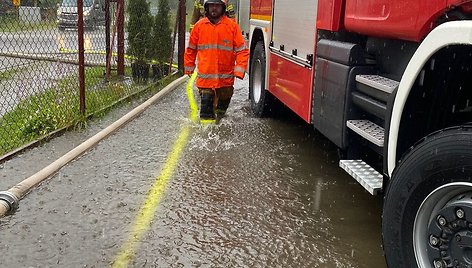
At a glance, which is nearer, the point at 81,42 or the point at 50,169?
the point at 50,169

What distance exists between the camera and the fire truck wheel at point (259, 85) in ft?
24.2

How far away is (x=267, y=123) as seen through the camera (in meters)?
7.40

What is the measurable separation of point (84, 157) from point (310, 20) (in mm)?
2711

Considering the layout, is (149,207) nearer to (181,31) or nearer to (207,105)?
(207,105)

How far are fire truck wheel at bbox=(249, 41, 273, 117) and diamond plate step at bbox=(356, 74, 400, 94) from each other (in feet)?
12.2

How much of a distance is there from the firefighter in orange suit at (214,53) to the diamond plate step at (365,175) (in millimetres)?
3377

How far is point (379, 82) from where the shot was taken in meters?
3.32

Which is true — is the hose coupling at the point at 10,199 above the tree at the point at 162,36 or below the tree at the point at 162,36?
below

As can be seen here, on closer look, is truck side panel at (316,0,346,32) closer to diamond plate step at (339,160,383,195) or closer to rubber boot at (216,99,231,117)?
diamond plate step at (339,160,383,195)

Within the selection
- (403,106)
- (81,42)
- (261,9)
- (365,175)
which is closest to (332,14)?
(365,175)

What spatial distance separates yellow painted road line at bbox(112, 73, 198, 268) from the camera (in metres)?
3.37

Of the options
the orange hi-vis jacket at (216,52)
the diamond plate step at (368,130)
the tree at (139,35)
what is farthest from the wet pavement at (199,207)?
the tree at (139,35)

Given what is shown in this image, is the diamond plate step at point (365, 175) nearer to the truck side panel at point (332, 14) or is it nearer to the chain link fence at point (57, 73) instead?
the truck side panel at point (332, 14)

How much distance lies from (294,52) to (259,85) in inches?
100
